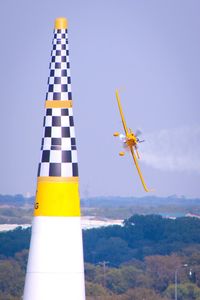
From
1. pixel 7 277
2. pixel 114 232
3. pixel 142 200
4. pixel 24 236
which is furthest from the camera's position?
pixel 142 200

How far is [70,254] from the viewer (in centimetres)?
1630

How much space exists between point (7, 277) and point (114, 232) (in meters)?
40.8

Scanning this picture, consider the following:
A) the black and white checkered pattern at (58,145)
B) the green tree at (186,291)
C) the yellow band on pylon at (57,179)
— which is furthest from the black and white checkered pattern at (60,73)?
the green tree at (186,291)

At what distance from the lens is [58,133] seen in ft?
53.8

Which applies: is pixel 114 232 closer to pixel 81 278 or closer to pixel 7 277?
pixel 7 277

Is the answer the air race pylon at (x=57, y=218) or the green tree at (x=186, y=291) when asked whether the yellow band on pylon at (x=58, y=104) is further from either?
the green tree at (x=186, y=291)

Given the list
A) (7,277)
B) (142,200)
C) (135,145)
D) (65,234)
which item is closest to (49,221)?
(65,234)

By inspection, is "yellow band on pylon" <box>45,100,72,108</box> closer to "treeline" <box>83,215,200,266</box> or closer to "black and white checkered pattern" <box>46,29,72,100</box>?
→ "black and white checkered pattern" <box>46,29,72,100</box>

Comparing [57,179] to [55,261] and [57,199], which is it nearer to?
[57,199]

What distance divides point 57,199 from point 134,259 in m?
64.1

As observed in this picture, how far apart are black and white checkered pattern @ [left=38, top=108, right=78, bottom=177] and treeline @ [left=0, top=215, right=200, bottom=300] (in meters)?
27.7

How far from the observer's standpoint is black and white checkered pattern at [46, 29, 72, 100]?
1645 centimetres

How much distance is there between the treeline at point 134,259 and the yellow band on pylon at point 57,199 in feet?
Result: 90.6

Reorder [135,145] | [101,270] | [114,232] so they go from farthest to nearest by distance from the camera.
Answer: [114,232]
[101,270]
[135,145]
